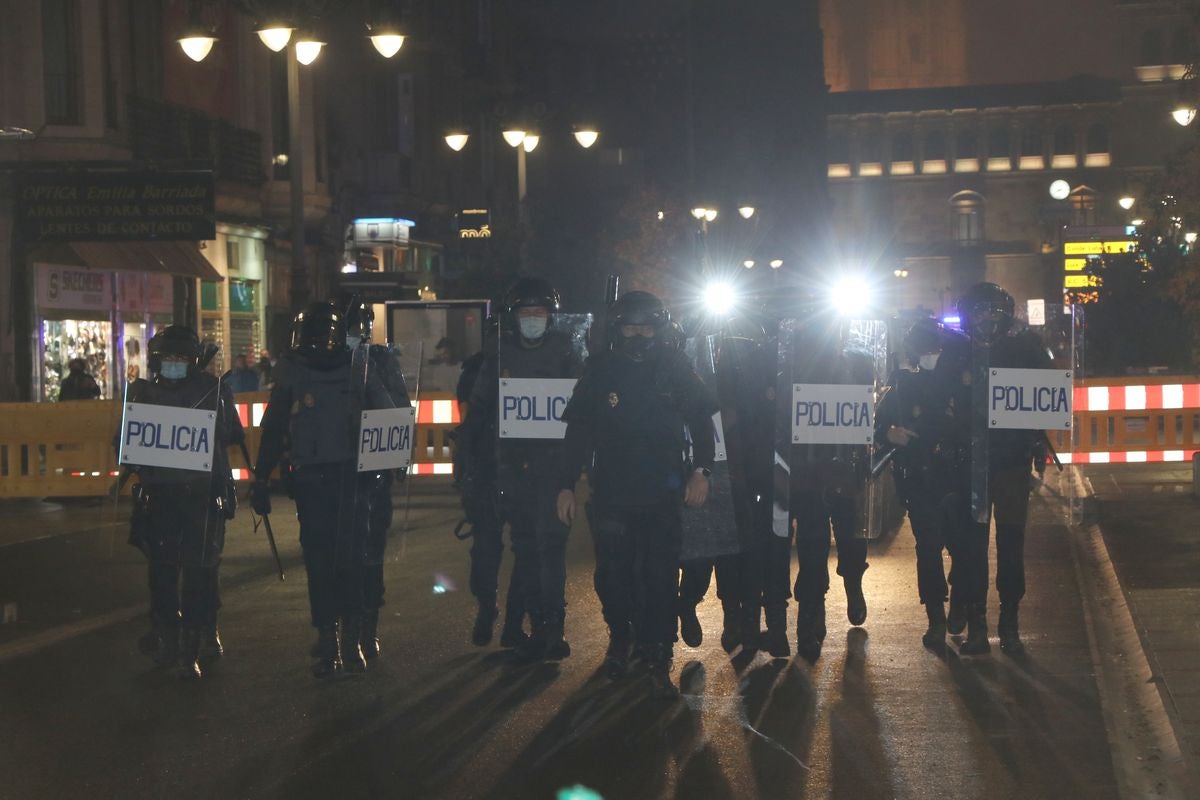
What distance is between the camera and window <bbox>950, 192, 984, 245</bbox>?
12875cm

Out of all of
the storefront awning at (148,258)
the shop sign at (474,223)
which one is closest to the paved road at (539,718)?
the storefront awning at (148,258)

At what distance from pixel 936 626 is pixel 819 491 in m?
1.01

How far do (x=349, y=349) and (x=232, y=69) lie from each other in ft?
81.7

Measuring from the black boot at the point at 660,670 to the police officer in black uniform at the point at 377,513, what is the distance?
1.62 metres

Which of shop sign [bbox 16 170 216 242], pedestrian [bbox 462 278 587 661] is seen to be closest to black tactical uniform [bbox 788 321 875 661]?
pedestrian [bbox 462 278 587 661]

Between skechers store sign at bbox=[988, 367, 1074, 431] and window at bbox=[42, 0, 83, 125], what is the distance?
20.0 m

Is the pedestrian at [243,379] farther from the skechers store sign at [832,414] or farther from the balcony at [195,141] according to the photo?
the skechers store sign at [832,414]

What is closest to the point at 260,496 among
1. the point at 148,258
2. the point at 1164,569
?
the point at 1164,569

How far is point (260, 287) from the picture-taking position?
114 feet

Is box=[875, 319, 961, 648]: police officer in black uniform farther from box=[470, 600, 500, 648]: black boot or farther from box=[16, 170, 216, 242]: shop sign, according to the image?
box=[16, 170, 216, 242]: shop sign

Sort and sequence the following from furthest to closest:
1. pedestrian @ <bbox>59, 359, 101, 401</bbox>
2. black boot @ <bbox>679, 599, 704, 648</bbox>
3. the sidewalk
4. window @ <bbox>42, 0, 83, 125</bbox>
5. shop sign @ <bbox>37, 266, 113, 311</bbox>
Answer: window @ <bbox>42, 0, 83, 125</bbox> → shop sign @ <bbox>37, 266, 113, 311</bbox> → pedestrian @ <bbox>59, 359, 101, 401</bbox> → black boot @ <bbox>679, 599, 704, 648</bbox> → the sidewalk

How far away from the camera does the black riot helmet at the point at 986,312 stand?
9523mm

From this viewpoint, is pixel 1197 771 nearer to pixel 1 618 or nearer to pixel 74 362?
pixel 1 618

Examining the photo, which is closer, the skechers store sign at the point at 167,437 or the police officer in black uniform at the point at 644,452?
the police officer in black uniform at the point at 644,452
